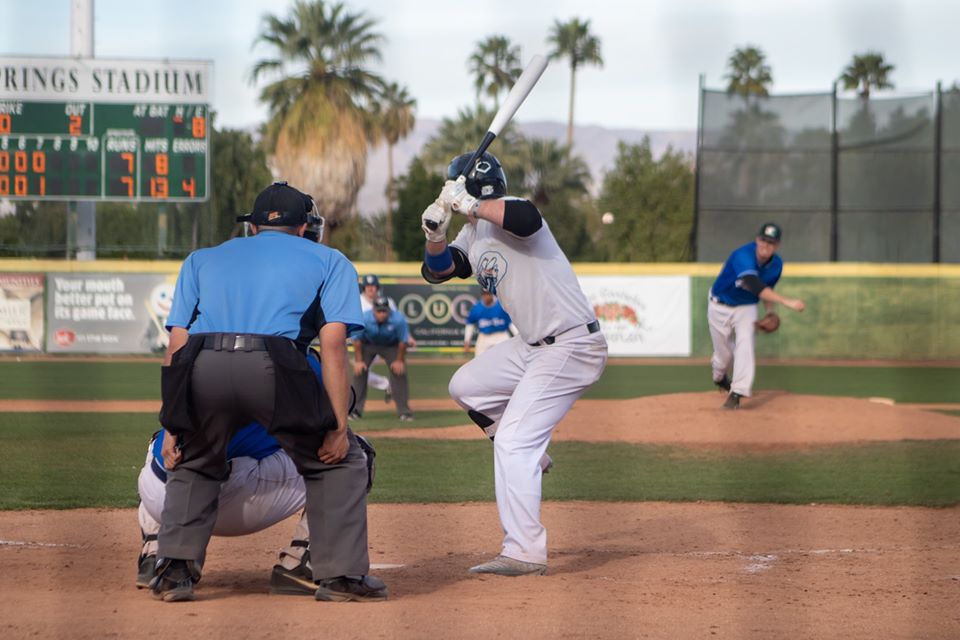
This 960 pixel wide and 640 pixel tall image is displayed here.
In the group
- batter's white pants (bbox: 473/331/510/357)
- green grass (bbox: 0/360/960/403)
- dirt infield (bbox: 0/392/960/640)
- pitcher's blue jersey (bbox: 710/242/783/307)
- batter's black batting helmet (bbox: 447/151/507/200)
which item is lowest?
green grass (bbox: 0/360/960/403)

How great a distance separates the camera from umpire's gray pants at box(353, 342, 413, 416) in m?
14.0

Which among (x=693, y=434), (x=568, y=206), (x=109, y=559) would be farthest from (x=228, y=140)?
(x=109, y=559)

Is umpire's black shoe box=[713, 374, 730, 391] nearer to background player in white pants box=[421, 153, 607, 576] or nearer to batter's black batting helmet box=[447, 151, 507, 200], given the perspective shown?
background player in white pants box=[421, 153, 607, 576]

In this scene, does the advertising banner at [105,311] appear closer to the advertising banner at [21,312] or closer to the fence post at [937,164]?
the advertising banner at [21,312]

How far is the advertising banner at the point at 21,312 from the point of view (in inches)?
1062

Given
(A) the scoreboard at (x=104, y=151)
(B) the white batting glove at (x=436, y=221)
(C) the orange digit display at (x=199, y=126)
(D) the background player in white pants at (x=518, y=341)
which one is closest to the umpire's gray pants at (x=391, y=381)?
(D) the background player in white pants at (x=518, y=341)

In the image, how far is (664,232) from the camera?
47.2 meters

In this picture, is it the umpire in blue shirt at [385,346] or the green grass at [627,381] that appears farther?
the green grass at [627,381]

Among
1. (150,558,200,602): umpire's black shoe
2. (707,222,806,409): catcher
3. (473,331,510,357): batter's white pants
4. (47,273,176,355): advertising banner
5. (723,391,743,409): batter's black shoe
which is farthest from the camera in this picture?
(47,273,176,355): advertising banner

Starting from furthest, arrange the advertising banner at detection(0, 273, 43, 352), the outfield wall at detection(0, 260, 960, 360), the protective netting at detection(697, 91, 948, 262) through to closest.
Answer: the protective netting at detection(697, 91, 948, 262), the outfield wall at detection(0, 260, 960, 360), the advertising banner at detection(0, 273, 43, 352)

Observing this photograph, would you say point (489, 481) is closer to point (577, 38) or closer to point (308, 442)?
point (308, 442)

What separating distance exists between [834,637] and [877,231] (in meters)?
27.3

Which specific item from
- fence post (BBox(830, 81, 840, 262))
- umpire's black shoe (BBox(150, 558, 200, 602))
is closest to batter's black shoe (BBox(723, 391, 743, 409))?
umpire's black shoe (BBox(150, 558, 200, 602))

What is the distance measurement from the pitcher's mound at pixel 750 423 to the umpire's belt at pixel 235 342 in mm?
A: 7912
